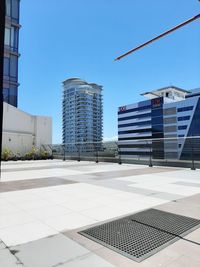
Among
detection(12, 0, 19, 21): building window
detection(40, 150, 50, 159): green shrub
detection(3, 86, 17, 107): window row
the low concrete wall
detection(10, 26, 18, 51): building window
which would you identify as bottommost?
the low concrete wall

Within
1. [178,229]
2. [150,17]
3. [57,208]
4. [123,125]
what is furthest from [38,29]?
[123,125]

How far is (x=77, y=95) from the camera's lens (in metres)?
113

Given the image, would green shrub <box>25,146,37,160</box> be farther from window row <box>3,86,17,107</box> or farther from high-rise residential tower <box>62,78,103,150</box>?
high-rise residential tower <box>62,78,103,150</box>

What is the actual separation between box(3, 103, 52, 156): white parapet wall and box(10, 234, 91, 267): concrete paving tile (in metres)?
12.3

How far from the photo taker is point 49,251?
6.86 feet

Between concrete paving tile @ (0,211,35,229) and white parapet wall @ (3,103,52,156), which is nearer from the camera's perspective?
concrete paving tile @ (0,211,35,229)

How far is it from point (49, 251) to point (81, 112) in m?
109

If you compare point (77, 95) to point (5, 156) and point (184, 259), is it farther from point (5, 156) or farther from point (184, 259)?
point (184, 259)

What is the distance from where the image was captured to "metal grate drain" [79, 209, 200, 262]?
219cm

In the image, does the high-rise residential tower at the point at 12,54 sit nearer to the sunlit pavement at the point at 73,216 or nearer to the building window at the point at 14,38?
the building window at the point at 14,38

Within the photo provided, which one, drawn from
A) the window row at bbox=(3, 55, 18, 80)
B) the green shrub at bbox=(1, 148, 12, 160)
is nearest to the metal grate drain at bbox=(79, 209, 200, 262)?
the green shrub at bbox=(1, 148, 12, 160)

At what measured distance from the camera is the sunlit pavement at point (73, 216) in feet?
6.47

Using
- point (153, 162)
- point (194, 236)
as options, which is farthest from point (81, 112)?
point (194, 236)

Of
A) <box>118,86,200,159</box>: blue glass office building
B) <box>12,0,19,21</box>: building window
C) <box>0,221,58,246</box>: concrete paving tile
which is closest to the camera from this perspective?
<box>0,221,58,246</box>: concrete paving tile
